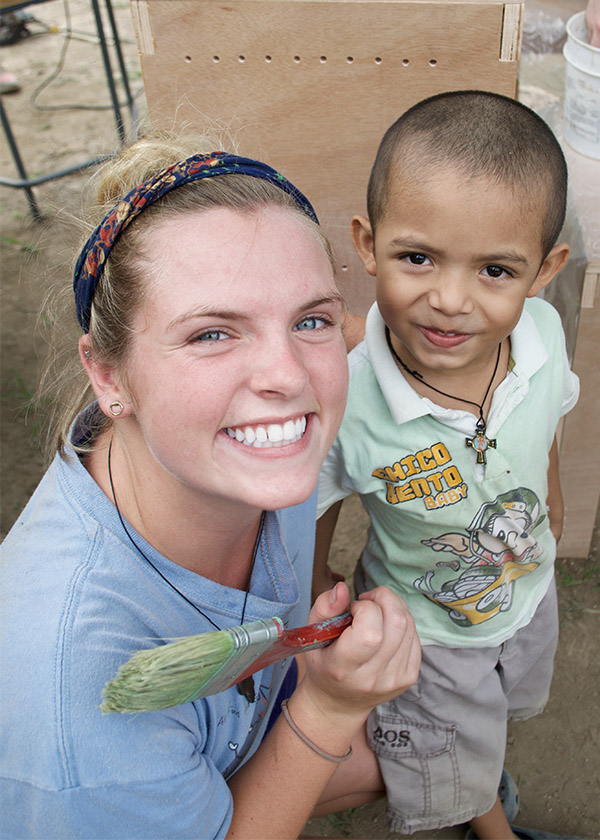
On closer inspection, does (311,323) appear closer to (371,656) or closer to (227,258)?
Answer: (227,258)

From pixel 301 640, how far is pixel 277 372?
38cm

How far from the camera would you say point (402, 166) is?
1365 millimetres

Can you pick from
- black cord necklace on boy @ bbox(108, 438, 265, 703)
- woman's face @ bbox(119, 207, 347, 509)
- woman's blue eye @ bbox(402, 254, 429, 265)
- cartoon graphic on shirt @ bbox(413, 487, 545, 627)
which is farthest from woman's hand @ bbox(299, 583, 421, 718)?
woman's blue eye @ bbox(402, 254, 429, 265)

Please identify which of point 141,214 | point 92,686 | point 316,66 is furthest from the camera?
point 316,66

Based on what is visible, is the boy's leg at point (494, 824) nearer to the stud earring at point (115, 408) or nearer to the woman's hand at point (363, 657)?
the woman's hand at point (363, 657)

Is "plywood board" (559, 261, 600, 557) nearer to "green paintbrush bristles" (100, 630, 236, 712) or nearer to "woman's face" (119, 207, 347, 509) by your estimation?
"woman's face" (119, 207, 347, 509)

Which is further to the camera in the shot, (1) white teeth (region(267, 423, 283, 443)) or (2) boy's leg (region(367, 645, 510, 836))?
(2) boy's leg (region(367, 645, 510, 836))

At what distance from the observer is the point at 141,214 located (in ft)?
3.72

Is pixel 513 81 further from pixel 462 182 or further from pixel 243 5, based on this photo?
pixel 462 182

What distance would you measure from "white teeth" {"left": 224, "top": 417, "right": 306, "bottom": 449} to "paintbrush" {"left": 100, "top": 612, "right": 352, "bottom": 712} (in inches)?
9.6

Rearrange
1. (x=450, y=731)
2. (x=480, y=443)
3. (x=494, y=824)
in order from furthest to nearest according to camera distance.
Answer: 1. (x=494, y=824)
2. (x=450, y=731)
3. (x=480, y=443)

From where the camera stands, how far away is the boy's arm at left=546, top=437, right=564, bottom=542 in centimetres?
179

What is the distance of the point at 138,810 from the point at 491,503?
0.83 meters

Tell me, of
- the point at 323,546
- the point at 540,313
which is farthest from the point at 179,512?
the point at 540,313
